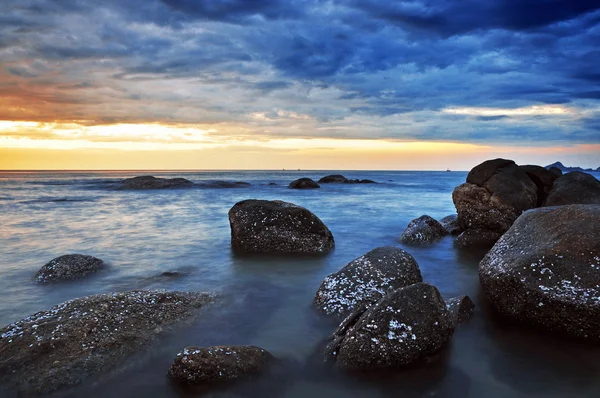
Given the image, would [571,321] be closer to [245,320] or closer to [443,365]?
[443,365]

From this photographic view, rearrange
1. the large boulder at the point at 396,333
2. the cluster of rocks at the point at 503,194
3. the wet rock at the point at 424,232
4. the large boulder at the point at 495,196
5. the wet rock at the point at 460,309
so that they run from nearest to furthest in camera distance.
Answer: the large boulder at the point at 396,333 → the wet rock at the point at 460,309 → the cluster of rocks at the point at 503,194 → the large boulder at the point at 495,196 → the wet rock at the point at 424,232

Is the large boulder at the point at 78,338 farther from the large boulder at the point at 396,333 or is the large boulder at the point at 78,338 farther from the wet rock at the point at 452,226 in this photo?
the wet rock at the point at 452,226

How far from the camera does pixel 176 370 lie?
4676mm

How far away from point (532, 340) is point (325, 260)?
557cm

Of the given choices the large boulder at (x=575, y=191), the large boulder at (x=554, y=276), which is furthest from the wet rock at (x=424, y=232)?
the large boulder at (x=554, y=276)

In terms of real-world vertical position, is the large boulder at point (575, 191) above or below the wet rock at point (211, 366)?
above

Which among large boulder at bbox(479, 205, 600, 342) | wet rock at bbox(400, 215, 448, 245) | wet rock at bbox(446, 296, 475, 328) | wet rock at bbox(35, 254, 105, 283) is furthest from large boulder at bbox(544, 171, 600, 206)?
wet rock at bbox(35, 254, 105, 283)

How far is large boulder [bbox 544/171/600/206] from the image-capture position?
441 inches

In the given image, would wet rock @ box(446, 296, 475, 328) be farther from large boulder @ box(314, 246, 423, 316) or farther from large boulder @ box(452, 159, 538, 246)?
large boulder @ box(452, 159, 538, 246)

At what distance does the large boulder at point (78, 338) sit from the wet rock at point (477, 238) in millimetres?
8776

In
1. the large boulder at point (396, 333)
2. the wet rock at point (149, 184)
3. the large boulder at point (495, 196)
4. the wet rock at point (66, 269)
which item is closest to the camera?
the large boulder at point (396, 333)

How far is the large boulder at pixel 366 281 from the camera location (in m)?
6.60

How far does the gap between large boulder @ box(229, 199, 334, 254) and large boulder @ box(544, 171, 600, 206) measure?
6.65 m

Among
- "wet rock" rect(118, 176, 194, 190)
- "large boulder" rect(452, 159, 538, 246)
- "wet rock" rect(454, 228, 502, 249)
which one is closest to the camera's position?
"large boulder" rect(452, 159, 538, 246)
